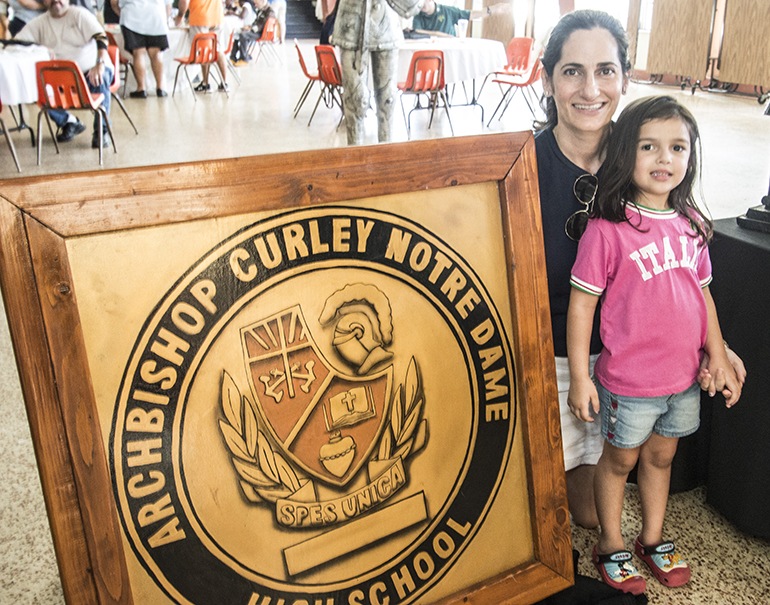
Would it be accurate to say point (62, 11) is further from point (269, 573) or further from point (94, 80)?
point (269, 573)

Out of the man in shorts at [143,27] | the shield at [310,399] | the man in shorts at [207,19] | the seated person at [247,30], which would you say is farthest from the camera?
the seated person at [247,30]

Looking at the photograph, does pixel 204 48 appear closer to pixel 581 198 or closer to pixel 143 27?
pixel 143 27

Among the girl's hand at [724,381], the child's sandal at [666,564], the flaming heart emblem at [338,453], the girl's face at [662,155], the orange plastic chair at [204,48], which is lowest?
the child's sandal at [666,564]

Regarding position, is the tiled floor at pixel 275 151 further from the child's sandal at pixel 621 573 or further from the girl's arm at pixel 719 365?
the girl's arm at pixel 719 365

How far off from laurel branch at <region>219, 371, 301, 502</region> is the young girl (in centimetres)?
68

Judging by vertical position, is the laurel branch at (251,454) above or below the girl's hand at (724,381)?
above

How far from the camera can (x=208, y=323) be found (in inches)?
37.1

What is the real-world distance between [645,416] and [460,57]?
19.0 feet

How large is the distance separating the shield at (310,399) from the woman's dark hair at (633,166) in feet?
2.07

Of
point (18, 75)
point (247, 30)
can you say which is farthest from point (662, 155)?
point (247, 30)

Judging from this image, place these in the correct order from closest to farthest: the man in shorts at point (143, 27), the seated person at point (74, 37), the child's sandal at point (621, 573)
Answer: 1. the child's sandal at point (621, 573)
2. the seated person at point (74, 37)
3. the man in shorts at point (143, 27)

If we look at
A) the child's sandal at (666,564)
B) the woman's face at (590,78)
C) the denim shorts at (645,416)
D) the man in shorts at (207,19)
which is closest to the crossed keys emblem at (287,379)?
the denim shorts at (645,416)

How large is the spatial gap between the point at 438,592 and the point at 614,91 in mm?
1110

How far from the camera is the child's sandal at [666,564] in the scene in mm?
1511
